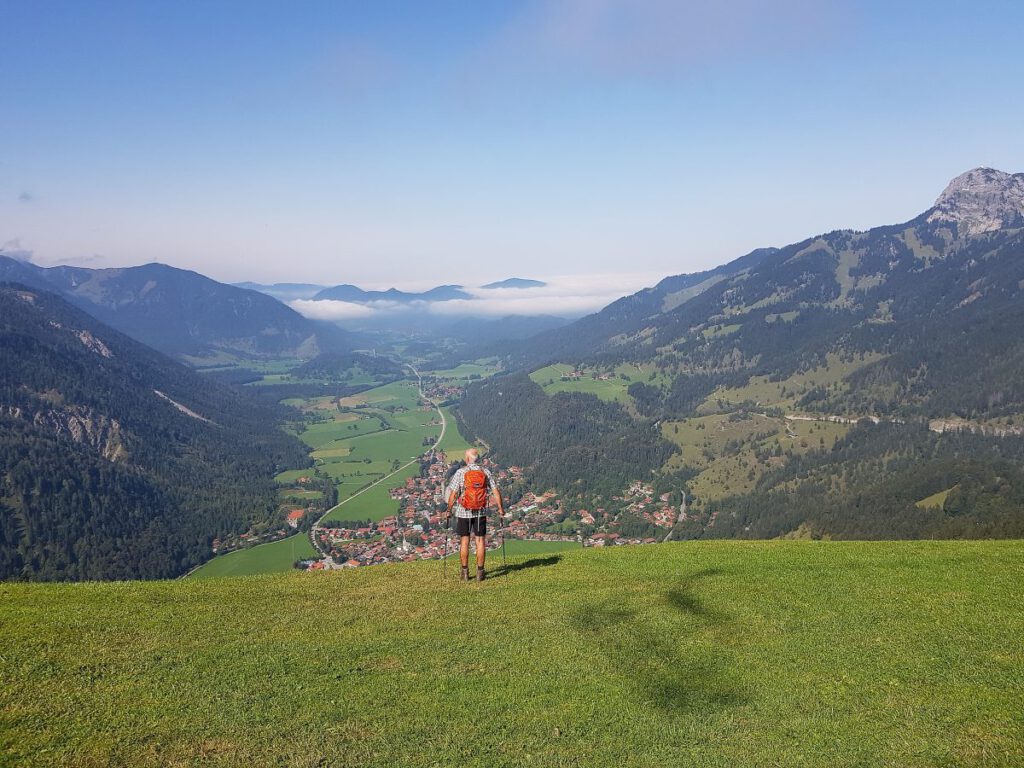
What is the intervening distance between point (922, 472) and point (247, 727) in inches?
5453

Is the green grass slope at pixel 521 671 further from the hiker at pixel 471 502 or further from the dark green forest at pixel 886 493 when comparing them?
the dark green forest at pixel 886 493

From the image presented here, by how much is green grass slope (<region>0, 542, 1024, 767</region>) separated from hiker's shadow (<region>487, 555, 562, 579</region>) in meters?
0.44

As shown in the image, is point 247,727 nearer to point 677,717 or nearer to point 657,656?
point 677,717

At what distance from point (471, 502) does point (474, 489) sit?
37 centimetres

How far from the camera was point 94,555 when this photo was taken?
11988cm

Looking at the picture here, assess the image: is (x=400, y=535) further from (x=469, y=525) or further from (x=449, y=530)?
(x=469, y=525)

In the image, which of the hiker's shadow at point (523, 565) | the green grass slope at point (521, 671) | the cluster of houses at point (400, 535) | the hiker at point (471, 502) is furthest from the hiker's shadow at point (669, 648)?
the cluster of houses at point (400, 535)

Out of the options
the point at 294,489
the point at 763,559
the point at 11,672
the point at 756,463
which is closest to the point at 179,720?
the point at 11,672

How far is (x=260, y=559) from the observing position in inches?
4493

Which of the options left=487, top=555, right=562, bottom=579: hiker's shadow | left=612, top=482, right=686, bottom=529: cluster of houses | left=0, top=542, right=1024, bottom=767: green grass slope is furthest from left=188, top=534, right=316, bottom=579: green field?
left=0, top=542, right=1024, bottom=767: green grass slope

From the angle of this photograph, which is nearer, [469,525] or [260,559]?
[469,525]

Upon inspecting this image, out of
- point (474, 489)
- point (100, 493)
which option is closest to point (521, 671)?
point (474, 489)

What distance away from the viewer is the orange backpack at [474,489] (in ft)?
54.2

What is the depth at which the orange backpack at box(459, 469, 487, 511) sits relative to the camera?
1652 cm
